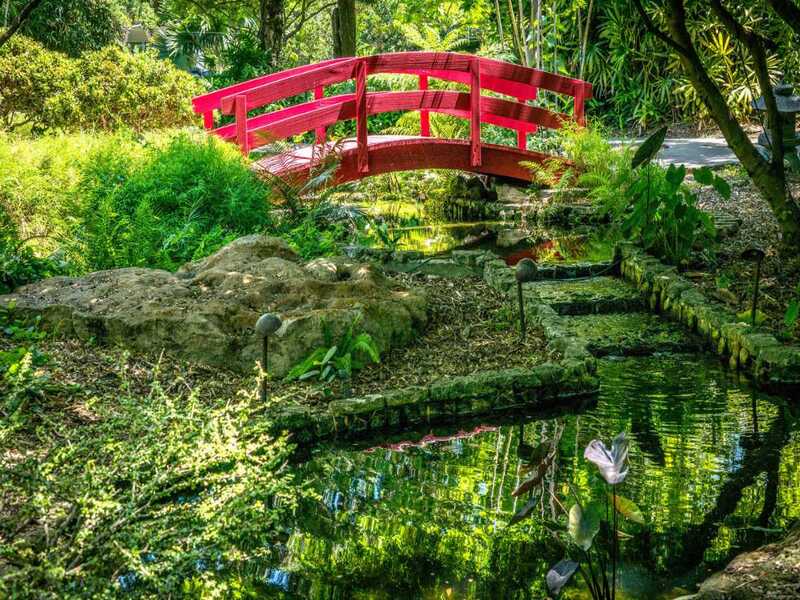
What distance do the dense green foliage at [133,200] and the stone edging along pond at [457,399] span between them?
104 inches

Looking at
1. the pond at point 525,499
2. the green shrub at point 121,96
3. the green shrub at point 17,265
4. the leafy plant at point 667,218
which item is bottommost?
the pond at point 525,499

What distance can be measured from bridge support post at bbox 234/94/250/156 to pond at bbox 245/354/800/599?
19.5ft

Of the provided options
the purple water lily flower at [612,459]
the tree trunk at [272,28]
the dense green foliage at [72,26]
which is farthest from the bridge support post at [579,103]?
the dense green foliage at [72,26]

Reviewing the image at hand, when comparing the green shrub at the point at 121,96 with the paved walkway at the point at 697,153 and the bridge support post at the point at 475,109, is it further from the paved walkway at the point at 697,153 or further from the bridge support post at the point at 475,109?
the paved walkway at the point at 697,153

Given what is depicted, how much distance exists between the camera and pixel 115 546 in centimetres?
326

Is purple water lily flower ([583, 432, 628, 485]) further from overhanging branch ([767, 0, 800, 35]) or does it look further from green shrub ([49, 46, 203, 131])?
green shrub ([49, 46, 203, 131])

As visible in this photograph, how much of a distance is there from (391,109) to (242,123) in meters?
2.35

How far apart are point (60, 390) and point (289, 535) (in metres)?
1.75

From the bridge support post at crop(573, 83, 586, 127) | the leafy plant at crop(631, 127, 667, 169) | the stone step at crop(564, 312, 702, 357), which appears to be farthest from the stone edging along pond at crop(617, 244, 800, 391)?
the bridge support post at crop(573, 83, 586, 127)

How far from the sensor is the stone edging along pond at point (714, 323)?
5.70 metres

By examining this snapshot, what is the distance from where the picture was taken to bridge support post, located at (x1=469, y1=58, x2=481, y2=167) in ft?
40.4

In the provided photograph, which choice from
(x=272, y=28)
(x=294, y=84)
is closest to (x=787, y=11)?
(x=294, y=84)

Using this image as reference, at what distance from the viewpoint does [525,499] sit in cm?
421

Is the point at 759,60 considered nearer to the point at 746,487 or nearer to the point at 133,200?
the point at 746,487
